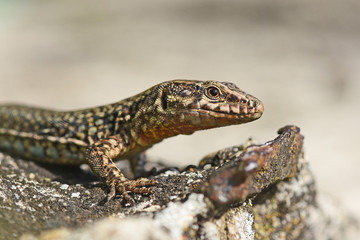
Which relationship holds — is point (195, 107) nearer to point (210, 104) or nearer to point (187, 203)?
point (210, 104)

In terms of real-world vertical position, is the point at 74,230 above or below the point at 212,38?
below

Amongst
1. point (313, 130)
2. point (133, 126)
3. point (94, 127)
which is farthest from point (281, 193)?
point (313, 130)

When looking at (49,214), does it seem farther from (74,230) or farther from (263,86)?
(263,86)

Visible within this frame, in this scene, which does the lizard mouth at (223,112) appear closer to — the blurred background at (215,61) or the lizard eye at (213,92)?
the lizard eye at (213,92)

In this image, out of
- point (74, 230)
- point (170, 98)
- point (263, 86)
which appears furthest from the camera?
point (263, 86)

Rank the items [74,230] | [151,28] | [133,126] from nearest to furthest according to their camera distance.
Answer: [74,230]
[133,126]
[151,28]

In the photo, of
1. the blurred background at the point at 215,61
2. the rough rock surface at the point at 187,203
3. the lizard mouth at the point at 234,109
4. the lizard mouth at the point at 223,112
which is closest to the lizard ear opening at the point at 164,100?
the lizard mouth at the point at 223,112
